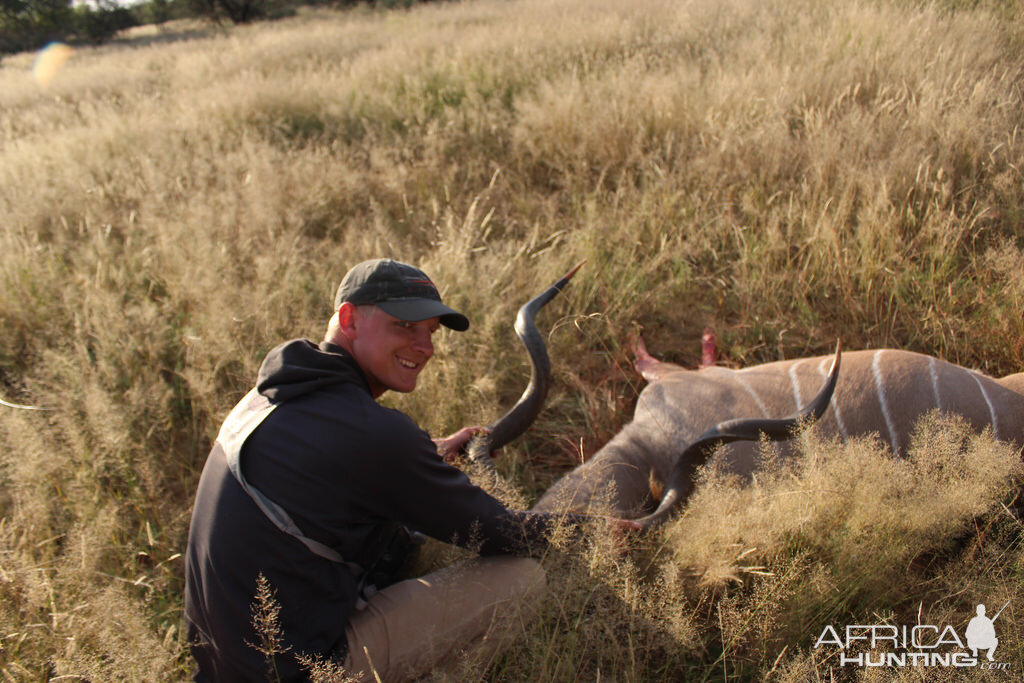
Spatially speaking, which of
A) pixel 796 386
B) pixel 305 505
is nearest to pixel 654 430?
pixel 796 386

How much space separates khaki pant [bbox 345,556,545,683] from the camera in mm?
2127

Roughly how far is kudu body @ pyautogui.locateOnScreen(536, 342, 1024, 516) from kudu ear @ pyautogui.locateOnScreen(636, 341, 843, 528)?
1.6 inches

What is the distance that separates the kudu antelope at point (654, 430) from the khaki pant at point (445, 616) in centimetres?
31

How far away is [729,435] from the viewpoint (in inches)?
94.9

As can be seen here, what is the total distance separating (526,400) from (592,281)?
1587 mm

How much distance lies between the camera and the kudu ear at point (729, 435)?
234 centimetres

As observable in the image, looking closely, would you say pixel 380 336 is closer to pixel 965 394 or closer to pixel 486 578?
pixel 486 578

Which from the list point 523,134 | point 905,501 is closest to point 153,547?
point 905,501

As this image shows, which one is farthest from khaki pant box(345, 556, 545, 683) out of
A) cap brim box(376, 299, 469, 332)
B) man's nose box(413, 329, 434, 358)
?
cap brim box(376, 299, 469, 332)

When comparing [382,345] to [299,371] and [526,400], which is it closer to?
[299,371]

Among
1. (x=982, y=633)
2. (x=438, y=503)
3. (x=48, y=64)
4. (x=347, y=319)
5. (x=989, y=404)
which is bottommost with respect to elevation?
(x=982, y=633)

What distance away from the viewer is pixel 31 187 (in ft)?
18.3

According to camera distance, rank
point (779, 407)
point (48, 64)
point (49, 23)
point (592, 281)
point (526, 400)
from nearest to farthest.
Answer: point (526, 400) < point (779, 407) < point (592, 281) < point (48, 64) < point (49, 23)

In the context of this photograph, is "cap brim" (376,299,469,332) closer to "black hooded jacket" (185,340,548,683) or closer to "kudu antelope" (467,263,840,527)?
"black hooded jacket" (185,340,548,683)
